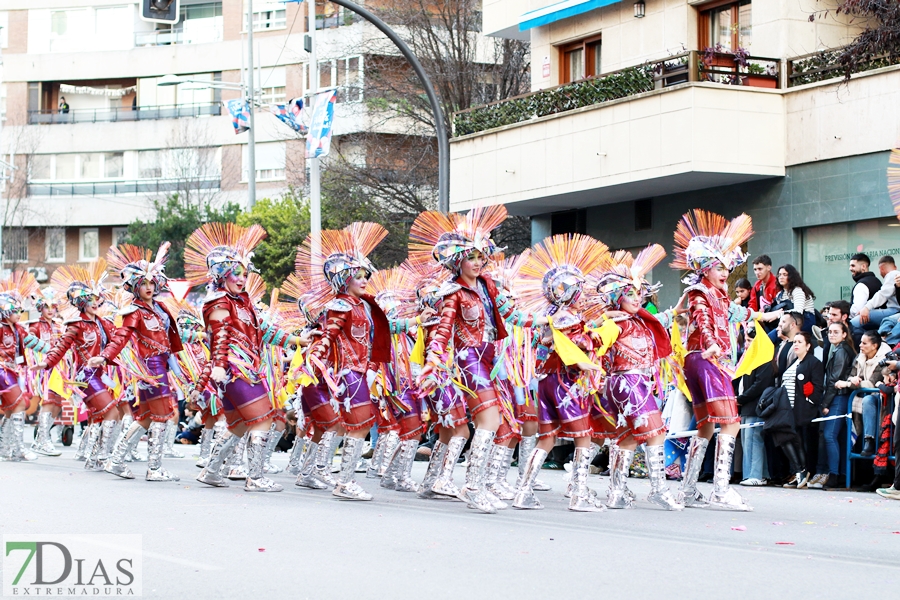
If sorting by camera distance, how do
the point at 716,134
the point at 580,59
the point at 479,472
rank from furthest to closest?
the point at 580,59
the point at 716,134
the point at 479,472

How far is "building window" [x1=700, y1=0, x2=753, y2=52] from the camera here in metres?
20.5

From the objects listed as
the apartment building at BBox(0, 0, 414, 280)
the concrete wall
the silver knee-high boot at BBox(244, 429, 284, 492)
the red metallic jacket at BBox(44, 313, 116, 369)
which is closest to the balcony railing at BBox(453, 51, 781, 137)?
the concrete wall

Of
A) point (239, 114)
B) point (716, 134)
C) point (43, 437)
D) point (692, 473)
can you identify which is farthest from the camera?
point (239, 114)

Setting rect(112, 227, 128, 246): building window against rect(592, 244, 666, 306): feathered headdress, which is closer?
rect(592, 244, 666, 306): feathered headdress

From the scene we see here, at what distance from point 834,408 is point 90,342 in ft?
26.4

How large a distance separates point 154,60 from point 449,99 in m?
21.6

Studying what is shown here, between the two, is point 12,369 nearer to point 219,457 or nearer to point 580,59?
point 219,457

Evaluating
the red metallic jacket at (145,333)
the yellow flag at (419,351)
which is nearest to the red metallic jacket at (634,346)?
the yellow flag at (419,351)

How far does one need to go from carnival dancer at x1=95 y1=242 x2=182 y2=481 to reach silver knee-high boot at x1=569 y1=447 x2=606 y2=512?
4.50 metres

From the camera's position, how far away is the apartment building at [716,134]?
18484mm

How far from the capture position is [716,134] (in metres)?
19.1

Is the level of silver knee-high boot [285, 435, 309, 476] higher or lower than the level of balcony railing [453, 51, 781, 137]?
lower

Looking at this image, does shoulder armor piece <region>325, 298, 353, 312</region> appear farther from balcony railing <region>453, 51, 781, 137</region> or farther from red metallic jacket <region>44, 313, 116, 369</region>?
balcony railing <region>453, 51, 781, 137</region>

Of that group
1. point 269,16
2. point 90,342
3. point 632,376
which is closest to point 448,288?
point 632,376
